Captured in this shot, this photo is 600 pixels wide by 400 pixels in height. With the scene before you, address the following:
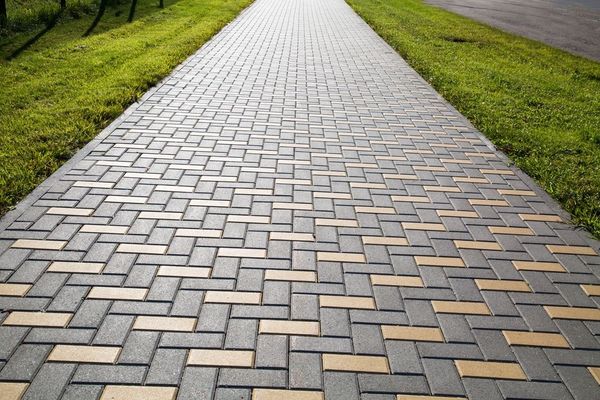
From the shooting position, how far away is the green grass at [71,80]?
4.40 meters

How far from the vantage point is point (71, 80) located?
22.7 feet

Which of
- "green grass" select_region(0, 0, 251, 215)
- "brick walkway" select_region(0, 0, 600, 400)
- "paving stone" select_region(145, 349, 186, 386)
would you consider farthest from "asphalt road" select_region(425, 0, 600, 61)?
"paving stone" select_region(145, 349, 186, 386)

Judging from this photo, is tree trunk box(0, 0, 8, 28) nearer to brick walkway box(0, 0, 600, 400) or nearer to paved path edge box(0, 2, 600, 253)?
paved path edge box(0, 2, 600, 253)

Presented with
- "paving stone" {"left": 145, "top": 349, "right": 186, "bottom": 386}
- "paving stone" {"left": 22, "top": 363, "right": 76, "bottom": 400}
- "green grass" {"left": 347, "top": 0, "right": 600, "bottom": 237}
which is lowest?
"paving stone" {"left": 22, "top": 363, "right": 76, "bottom": 400}

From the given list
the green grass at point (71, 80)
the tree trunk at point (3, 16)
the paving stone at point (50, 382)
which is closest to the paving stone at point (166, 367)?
the paving stone at point (50, 382)

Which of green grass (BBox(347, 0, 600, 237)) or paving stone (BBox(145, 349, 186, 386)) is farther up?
green grass (BBox(347, 0, 600, 237))

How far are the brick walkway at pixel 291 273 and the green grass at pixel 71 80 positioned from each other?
1.10 ft

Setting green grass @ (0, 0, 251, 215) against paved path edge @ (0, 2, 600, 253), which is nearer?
paved path edge @ (0, 2, 600, 253)

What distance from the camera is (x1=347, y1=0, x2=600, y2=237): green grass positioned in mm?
4559

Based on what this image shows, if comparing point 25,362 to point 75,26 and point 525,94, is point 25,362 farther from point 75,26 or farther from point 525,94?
point 75,26

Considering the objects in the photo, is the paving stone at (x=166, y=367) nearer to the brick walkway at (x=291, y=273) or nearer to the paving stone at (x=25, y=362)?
the brick walkway at (x=291, y=273)

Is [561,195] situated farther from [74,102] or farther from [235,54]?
[235,54]

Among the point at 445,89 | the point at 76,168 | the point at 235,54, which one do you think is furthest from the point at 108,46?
the point at 445,89

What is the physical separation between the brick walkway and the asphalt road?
10.1 m
